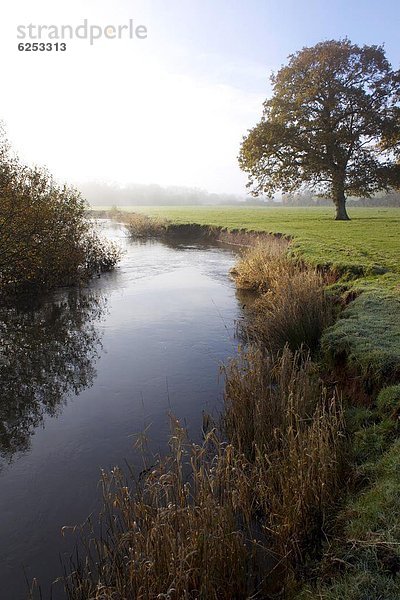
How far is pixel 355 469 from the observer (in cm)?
544

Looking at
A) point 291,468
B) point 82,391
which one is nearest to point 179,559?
point 291,468

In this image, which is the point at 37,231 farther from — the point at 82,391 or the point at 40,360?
the point at 82,391

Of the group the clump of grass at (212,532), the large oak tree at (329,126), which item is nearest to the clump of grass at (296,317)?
the clump of grass at (212,532)

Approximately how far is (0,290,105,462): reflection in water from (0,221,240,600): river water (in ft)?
0.10

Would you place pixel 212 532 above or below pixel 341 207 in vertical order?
below

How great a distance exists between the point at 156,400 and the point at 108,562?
4466 millimetres

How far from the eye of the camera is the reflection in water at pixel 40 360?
8.25 m

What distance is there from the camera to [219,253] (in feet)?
96.5

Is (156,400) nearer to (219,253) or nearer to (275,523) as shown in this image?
(275,523)

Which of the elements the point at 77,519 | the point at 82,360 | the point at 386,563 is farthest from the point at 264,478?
the point at 82,360

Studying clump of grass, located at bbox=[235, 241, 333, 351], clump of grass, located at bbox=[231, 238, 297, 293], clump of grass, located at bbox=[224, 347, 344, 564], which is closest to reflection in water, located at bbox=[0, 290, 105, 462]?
clump of grass, located at bbox=[224, 347, 344, 564]

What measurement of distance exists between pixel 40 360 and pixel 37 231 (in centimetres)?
627

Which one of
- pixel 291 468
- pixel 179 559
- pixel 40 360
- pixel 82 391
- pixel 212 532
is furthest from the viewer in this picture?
pixel 40 360

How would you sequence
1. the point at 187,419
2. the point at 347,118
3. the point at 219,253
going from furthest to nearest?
the point at 347,118 < the point at 219,253 < the point at 187,419
